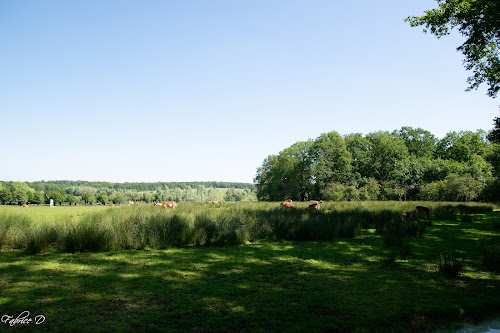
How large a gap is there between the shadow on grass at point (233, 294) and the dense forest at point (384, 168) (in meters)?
30.4

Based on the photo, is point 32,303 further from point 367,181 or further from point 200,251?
point 367,181

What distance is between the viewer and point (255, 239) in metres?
8.65

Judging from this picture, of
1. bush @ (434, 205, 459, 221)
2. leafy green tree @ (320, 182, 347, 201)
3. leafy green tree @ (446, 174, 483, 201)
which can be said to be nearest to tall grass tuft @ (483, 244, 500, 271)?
bush @ (434, 205, 459, 221)

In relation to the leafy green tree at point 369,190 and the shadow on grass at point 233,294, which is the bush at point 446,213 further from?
the leafy green tree at point 369,190

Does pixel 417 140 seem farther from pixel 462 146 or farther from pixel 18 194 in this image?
pixel 18 194

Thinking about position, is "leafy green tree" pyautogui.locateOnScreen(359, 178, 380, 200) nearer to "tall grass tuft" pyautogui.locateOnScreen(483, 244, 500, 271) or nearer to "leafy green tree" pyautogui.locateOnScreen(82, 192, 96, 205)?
"tall grass tuft" pyautogui.locateOnScreen(483, 244, 500, 271)

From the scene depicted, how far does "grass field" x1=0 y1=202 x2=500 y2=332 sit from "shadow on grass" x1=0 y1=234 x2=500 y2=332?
0.01 meters

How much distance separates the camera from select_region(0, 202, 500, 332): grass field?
9.84ft

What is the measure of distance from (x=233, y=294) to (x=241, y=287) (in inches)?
12.4

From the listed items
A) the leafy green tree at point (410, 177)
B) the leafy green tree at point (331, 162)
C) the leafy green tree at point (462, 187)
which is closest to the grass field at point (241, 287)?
the leafy green tree at point (462, 187)

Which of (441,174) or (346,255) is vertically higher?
(441,174)

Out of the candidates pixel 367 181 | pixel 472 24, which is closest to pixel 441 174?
pixel 367 181

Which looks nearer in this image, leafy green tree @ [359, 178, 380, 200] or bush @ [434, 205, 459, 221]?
bush @ [434, 205, 459, 221]

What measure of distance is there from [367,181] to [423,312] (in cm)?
3966
